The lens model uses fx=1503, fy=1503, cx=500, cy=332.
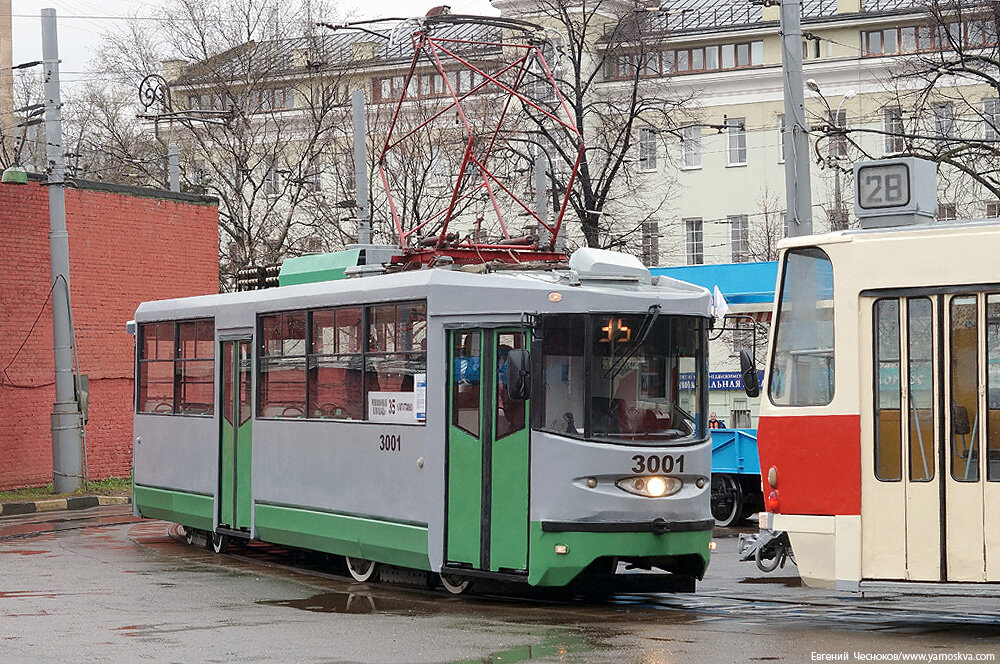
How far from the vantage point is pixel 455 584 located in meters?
13.2

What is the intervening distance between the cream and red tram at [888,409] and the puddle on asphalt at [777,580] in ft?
11.4

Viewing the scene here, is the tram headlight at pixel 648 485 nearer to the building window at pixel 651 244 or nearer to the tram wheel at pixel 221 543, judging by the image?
the tram wheel at pixel 221 543

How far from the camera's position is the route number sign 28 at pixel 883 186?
1133cm

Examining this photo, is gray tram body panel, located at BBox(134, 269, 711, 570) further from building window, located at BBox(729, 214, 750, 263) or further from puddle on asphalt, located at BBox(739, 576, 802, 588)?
building window, located at BBox(729, 214, 750, 263)

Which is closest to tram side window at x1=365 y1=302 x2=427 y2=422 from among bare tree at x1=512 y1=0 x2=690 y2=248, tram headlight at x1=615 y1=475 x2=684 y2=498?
tram headlight at x1=615 y1=475 x2=684 y2=498

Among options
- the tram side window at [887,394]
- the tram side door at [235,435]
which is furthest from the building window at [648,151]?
the tram side window at [887,394]

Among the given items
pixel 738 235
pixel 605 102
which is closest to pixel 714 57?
pixel 738 235

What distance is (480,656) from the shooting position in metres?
9.80

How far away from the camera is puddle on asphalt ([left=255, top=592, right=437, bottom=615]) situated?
40.5 ft

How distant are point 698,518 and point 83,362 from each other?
692 inches

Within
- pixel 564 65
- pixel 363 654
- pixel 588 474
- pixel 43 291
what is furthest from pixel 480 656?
pixel 564 65

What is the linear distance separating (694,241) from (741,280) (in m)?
33.5

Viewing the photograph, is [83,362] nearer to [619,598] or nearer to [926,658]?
[619,598]

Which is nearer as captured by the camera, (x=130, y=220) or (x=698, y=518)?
(x=698, y=518)
